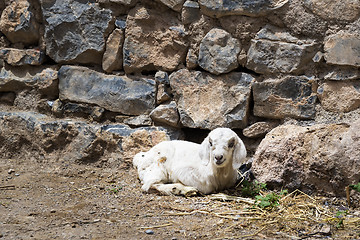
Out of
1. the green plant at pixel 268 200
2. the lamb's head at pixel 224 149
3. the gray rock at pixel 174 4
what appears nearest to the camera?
the green plant at pixel 268 200

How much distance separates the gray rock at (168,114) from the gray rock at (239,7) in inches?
42.7

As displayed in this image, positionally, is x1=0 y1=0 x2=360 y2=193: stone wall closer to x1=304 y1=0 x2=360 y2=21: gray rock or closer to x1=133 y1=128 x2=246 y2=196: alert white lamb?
x1=304 y1=0 x2=360 y2=21: gray rock

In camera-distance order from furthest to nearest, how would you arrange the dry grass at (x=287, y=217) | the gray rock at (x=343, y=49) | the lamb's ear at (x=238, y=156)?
the gray rock at (x=343, y=49) → the lamb's ear at (x=238, y=156) → the dry grass at (x=287, y=217)

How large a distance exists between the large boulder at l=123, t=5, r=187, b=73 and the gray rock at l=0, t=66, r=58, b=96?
0.98m

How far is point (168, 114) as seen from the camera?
5586mm

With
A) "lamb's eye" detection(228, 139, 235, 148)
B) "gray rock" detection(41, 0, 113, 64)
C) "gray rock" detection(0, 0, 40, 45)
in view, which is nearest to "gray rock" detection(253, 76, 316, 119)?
"lamb's eye" detection(228, 139, 235, 148)

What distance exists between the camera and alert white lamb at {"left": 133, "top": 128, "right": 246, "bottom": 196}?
460 cm

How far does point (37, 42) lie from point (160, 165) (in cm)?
236

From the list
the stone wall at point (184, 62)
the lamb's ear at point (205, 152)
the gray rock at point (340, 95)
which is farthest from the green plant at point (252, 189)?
the gray rock at point (340, 95)

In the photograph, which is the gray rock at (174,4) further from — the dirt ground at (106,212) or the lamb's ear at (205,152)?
the dirt ground at (106,212)

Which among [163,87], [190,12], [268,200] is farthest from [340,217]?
[190,12]

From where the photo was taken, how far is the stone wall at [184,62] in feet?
16.3

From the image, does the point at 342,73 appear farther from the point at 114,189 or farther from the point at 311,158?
the point at 114,189

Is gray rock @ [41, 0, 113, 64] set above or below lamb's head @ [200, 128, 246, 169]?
above
